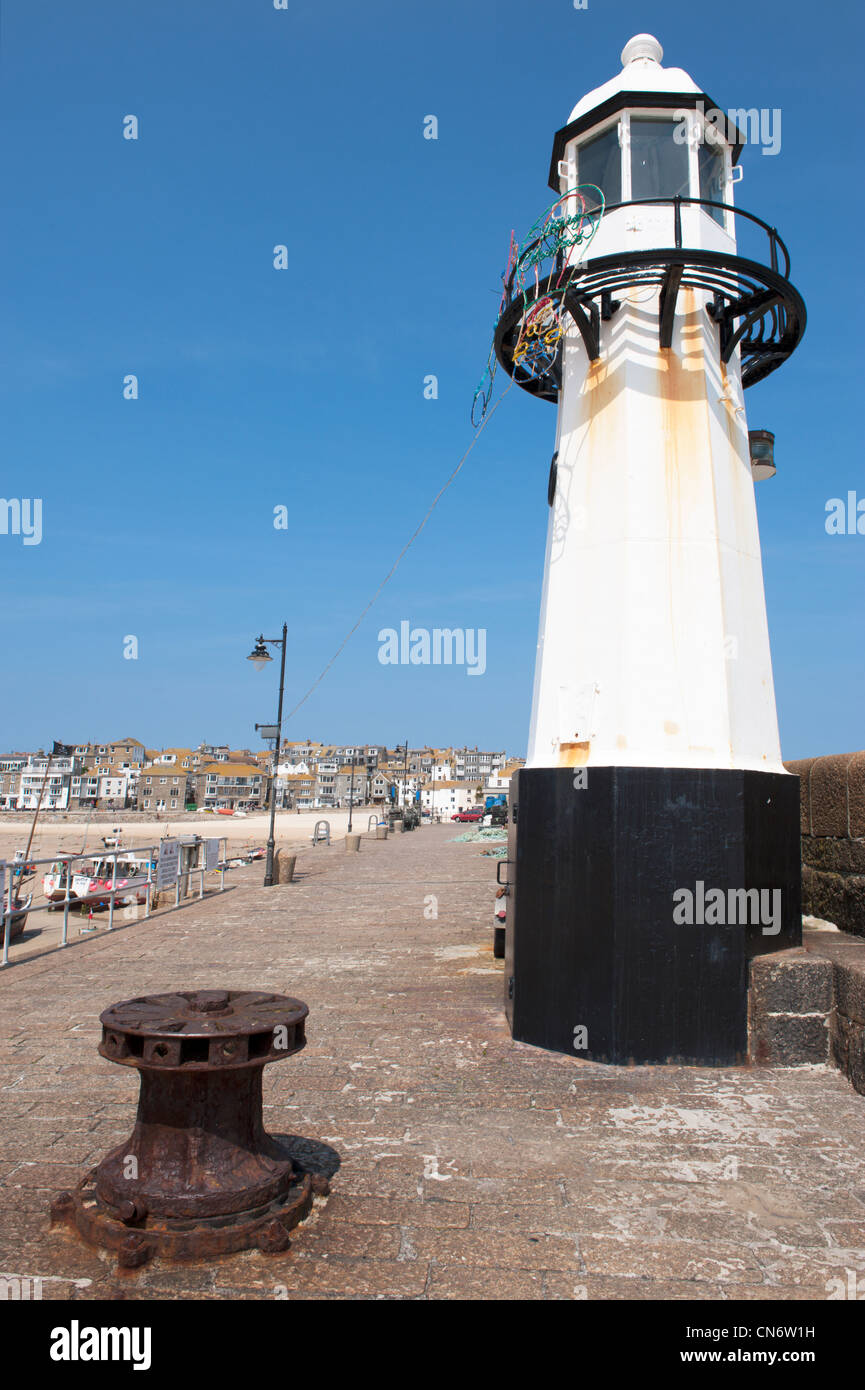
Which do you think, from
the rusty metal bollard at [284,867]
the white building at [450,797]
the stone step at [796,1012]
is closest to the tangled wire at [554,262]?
the stone step at [796,1012]

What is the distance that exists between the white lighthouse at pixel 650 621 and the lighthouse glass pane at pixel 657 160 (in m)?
0.02

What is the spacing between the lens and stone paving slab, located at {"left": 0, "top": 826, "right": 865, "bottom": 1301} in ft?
11.2

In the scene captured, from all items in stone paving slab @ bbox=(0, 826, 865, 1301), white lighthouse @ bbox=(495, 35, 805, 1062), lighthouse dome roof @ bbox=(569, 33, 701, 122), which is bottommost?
stone paving slab @ bbox=(0, 826, 865, 1301)

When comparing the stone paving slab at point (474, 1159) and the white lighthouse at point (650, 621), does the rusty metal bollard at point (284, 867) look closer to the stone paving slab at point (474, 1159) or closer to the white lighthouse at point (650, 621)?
the stone paving slab at point (474, 1159)

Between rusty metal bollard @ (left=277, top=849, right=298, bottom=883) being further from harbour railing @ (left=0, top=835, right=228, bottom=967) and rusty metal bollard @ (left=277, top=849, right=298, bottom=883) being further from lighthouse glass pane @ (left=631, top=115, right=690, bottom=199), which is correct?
lighthouse glass pane @ (left=631, top=115, right=690, bottom=199)

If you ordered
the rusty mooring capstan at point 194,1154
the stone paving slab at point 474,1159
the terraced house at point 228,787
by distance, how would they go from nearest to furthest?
the stone paving slab at point 474,1159 → the rusty mooring capstan at point 194,1154 → the terraced house at point 228,787

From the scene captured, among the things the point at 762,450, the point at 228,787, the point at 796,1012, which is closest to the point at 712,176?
the point at 762,450

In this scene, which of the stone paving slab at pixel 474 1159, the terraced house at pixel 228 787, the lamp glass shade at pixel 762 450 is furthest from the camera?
the terraced house at pixel 228 787

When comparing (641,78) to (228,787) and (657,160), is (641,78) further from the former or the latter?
(228,787)

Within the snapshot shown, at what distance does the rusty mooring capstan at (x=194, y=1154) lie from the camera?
355 centimetres

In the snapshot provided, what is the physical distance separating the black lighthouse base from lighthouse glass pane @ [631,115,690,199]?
498 centimetres

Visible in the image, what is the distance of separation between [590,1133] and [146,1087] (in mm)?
2429

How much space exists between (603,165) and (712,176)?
3.20 feet

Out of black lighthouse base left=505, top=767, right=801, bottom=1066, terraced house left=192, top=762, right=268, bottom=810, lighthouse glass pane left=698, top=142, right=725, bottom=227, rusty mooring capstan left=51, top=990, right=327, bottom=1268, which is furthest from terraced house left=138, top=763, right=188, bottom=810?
rusty mooring capstan left=51, top=990, right=327, bottom=1268
